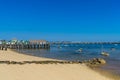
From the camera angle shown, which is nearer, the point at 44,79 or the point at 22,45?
the point at 44,79

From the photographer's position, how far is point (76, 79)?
56.7 ft

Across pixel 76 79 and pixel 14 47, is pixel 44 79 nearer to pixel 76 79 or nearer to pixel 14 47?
pixel 76 79

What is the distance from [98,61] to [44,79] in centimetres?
1838

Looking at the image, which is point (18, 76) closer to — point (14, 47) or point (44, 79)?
point (44, 79)

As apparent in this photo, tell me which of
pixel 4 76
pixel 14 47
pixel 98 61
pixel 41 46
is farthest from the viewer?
pixel 41 46

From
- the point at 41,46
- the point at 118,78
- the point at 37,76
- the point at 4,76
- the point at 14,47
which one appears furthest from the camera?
the point at 41,46

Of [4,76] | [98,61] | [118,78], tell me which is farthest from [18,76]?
[98,61]

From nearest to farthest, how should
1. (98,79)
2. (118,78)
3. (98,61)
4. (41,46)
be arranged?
(98,79), (118,78), (98,61), (41,46)

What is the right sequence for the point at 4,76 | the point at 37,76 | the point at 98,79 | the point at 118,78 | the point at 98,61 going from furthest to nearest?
1. the point at 98,61
2. the point at 118,78
3. the point at 98,79
4. the point at 37,76
5. the point at 4,76

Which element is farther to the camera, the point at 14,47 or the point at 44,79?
the point at 14,47

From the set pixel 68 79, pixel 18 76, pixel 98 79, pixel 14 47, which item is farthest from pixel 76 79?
pixel 14 47

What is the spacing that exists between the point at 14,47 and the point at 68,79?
71.6 m

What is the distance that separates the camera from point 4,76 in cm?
1588

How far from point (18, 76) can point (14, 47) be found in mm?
71697
